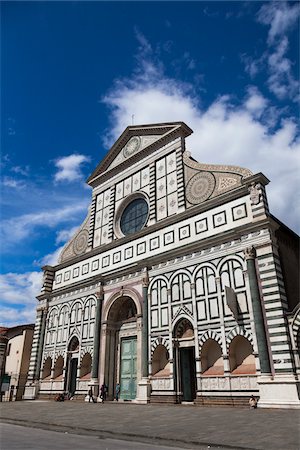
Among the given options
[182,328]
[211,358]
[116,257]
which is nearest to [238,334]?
[211,358]

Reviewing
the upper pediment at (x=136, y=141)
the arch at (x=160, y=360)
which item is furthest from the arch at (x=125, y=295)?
the upper pediment at (x=136, y=141)

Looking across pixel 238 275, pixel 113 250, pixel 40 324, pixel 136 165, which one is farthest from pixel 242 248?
pixel 40 324

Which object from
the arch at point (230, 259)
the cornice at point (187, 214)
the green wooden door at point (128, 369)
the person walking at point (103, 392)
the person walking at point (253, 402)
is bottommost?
the person walking at point (253, 402)

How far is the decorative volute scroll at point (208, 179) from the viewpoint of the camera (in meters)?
18.1

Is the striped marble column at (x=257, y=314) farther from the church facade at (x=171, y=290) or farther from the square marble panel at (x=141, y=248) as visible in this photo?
the square marble panel at (x=141, y=248)

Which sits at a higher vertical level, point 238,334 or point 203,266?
point 203,266

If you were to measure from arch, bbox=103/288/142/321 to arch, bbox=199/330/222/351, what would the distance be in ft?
15.0

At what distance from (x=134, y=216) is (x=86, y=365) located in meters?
10.1

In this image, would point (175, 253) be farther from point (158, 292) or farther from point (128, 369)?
point (128, 369)

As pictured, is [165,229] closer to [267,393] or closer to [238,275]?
[238,275]

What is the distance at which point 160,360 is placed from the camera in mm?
18422

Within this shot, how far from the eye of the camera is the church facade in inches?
576

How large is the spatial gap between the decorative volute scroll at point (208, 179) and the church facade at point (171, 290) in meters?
0.07

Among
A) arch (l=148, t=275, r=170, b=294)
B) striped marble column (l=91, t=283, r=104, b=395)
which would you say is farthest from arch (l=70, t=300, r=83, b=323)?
arch (l=148, t=275, r=170, b=294)
